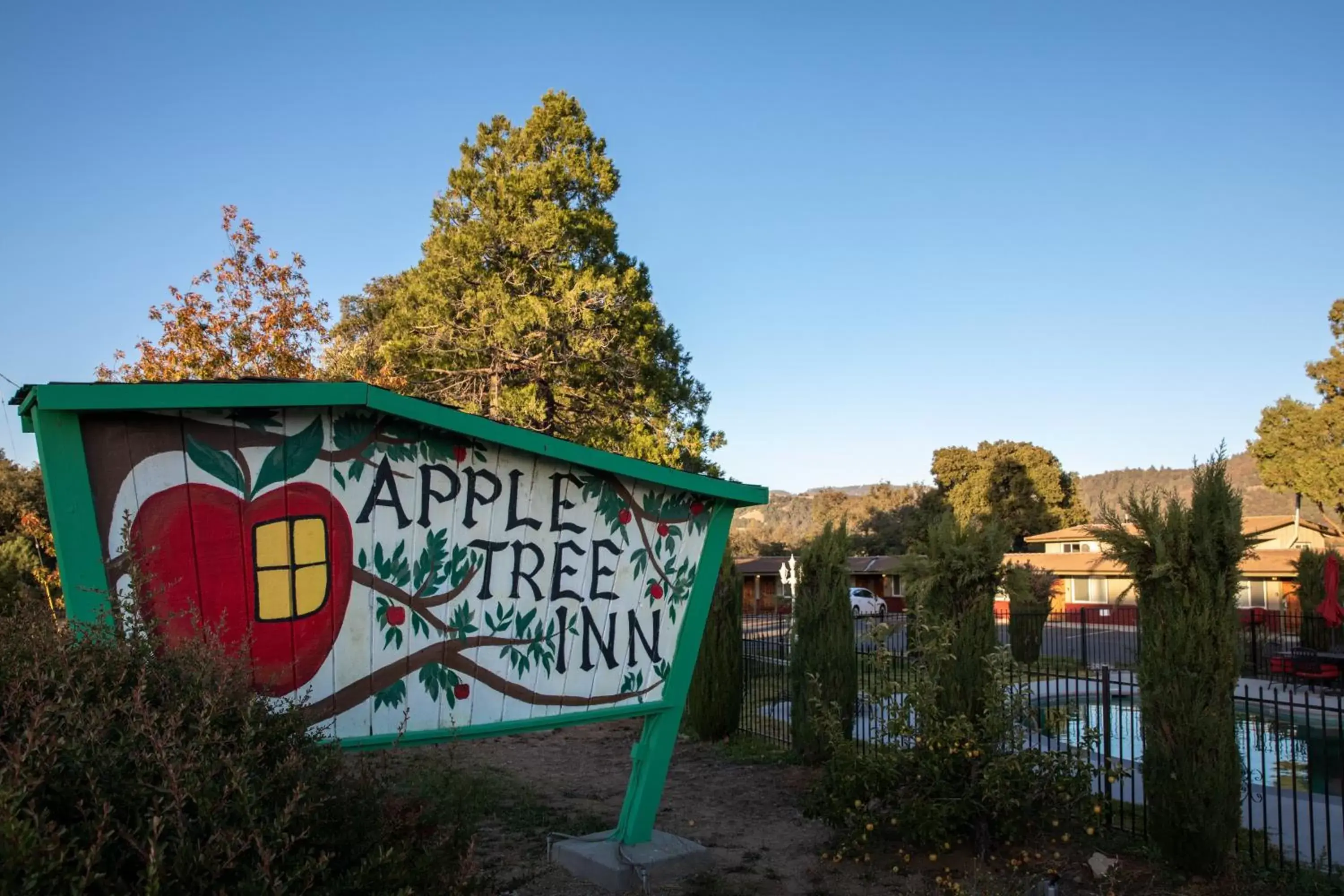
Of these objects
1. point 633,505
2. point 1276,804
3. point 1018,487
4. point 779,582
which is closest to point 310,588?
point 633,505

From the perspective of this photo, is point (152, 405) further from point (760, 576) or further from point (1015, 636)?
point (760, 576)

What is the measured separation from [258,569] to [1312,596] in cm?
2534

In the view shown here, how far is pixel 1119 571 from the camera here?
3844cm

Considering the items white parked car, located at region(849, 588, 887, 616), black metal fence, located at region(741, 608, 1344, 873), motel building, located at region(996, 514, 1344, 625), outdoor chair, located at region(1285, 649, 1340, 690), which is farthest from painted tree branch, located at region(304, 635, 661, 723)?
white parked car, located at region(849, 588, 887, 616)

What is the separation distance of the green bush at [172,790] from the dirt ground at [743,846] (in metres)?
1.36

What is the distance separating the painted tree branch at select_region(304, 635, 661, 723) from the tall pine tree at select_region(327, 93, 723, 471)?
47.7 feet

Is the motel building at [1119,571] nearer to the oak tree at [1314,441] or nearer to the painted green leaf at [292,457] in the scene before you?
the oak tree at [1314,441]

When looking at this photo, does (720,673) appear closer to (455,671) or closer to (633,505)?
(633,505)

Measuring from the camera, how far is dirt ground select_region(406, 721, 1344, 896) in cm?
637

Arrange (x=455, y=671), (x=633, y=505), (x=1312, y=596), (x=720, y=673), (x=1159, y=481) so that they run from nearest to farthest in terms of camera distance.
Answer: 1. (x=455, y=671)
2. (x=633, y=505)
3. (x=720, y=673)
4. (x=1312, y=596)
5. (x=1159, y=481)

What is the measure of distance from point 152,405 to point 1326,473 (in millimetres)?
47439

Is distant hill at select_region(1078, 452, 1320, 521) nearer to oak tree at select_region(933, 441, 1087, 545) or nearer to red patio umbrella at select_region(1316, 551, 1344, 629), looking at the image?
oak tree at select_region(933, 441, 1087, 545)

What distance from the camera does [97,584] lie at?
13.3ft

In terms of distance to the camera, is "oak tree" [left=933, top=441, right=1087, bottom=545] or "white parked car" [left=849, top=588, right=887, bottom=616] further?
"oak tree" [left=933, top=441, right=1087, bottom=545]
